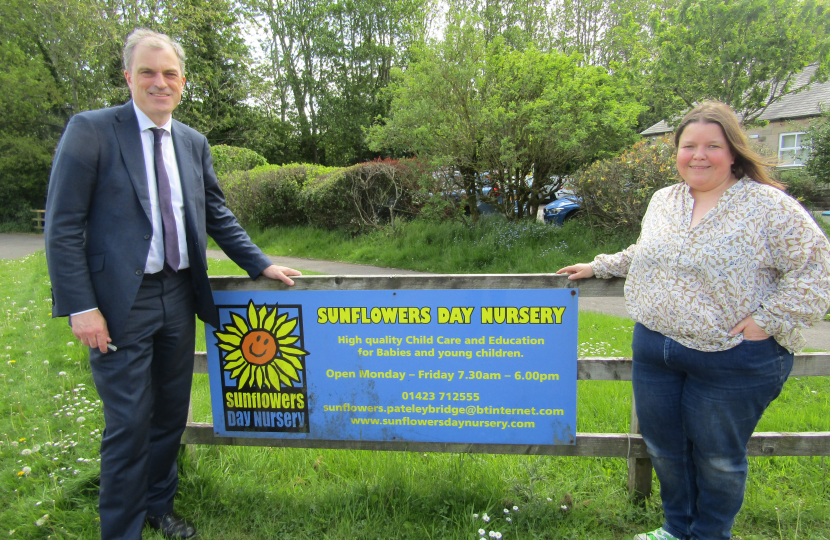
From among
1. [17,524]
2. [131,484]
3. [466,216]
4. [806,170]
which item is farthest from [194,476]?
[806,170]

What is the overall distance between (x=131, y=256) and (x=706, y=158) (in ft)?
7.79

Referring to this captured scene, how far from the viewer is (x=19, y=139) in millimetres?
23391

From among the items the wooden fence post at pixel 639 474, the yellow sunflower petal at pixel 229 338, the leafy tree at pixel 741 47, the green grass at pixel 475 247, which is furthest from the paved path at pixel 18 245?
the leafy tree at pixel 741 47

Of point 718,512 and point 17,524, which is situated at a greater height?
point 718,512

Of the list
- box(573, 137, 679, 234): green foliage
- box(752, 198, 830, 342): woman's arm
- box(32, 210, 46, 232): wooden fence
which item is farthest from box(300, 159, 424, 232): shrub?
box(32, 210, 46, 232): wooden fence

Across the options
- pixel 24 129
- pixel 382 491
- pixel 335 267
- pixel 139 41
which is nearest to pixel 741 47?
pixel 335 267

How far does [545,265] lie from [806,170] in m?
14.1

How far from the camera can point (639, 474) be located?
2654 mm

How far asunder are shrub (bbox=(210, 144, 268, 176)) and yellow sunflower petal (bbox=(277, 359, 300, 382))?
485 inches

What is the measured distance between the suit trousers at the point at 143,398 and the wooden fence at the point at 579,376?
38 centimetres

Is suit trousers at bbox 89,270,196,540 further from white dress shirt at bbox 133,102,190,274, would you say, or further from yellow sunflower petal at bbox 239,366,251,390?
yellow sunflower petal at bbox 239,366,251,390

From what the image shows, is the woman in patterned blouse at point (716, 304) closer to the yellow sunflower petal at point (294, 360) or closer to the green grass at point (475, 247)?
the yellow sunflower petal at point (294, 360)

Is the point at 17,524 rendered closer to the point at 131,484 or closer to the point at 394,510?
the point at 131,484

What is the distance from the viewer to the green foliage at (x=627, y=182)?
8352 mm
